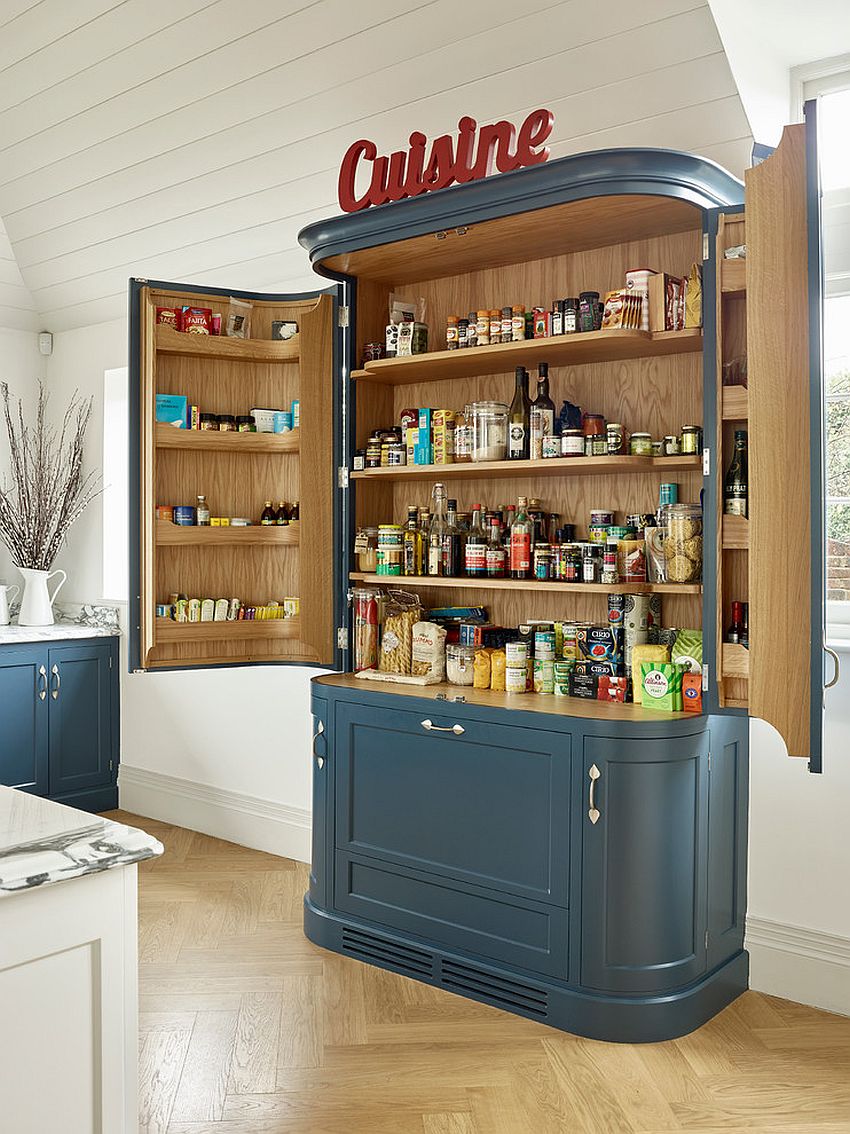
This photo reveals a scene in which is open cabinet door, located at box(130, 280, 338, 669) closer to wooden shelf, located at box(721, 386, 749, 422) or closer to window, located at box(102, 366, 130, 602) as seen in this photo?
wooden shelf, located at box(721, 386, 749, 422)

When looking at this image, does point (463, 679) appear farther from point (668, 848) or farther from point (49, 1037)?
point (49, 1037)

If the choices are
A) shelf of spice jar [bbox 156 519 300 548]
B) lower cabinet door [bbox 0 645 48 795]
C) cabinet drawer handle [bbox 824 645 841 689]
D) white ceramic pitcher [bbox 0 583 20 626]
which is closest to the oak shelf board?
cabinet drawer handle [bbox 824 645 841 689]

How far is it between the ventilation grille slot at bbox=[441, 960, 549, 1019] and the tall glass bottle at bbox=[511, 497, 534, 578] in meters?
1.21

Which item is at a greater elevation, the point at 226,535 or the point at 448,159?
the point at 448,159

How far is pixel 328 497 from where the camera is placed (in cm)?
371

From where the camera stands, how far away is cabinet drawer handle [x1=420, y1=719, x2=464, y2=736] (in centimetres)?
314

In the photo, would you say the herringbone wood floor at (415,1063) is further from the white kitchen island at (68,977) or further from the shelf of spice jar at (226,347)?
the shelf of spice jar at (226,347)

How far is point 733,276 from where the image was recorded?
2.80 m

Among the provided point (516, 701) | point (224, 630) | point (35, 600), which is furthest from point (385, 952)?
point (35, 600)

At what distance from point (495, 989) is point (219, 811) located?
2019 millimetres

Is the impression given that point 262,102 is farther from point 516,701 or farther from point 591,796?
point 591,796

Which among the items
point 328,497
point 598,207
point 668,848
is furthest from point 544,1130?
point 598,207

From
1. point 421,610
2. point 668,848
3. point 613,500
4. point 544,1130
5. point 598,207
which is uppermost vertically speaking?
point 598,207

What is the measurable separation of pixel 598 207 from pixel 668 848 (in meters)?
1.78
